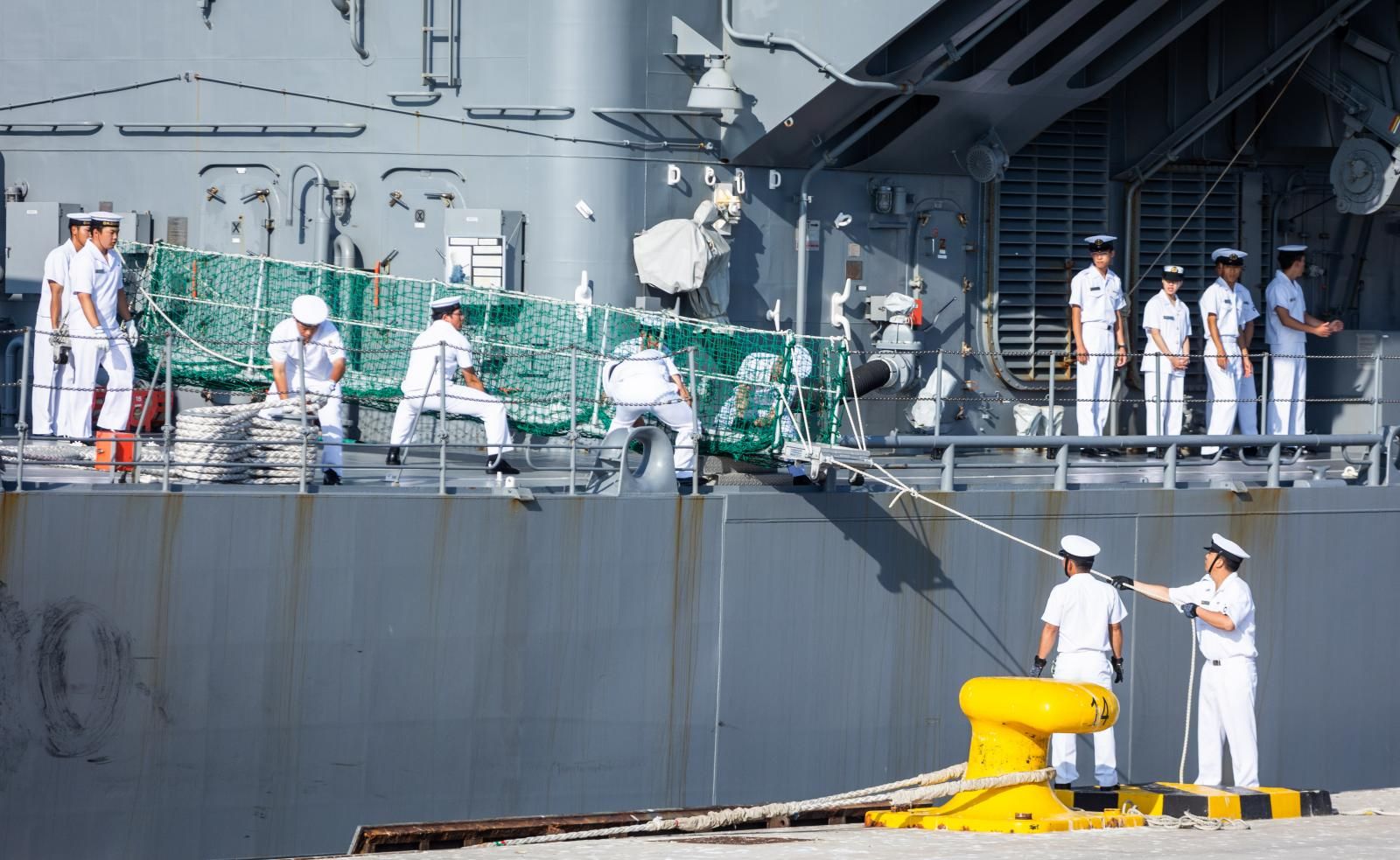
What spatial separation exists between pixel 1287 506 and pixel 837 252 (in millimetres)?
2888

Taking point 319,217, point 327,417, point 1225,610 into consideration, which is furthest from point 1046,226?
point 327,417

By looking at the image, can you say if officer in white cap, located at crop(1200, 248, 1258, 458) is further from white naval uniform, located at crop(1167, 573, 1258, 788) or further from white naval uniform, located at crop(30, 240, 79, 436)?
white naval uniform, located at crop(30, 240, 79, 436)

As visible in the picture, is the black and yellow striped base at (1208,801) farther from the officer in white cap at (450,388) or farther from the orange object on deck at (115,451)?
the orange object on deck at (115,451)

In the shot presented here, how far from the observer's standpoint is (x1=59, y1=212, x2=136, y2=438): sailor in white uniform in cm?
720

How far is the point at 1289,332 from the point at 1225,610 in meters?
3.33

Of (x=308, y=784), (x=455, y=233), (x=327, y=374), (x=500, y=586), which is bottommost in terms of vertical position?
(x=308, y=784)

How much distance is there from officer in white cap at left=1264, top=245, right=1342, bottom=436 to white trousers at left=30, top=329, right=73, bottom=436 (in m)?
6.64

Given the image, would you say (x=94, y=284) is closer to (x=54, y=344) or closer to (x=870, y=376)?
(x=54, y=344)

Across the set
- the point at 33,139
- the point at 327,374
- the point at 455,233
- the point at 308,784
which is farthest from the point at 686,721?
the point at 33,139

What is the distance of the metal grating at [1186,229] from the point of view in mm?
11094

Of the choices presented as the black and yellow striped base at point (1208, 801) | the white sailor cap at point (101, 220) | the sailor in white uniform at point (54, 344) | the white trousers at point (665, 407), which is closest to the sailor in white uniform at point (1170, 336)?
the black and yellow striped base at point (1208, 801)

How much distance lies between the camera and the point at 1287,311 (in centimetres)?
956

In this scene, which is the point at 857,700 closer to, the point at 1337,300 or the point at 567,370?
the point at 567,370

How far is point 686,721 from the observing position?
7.04 metres
